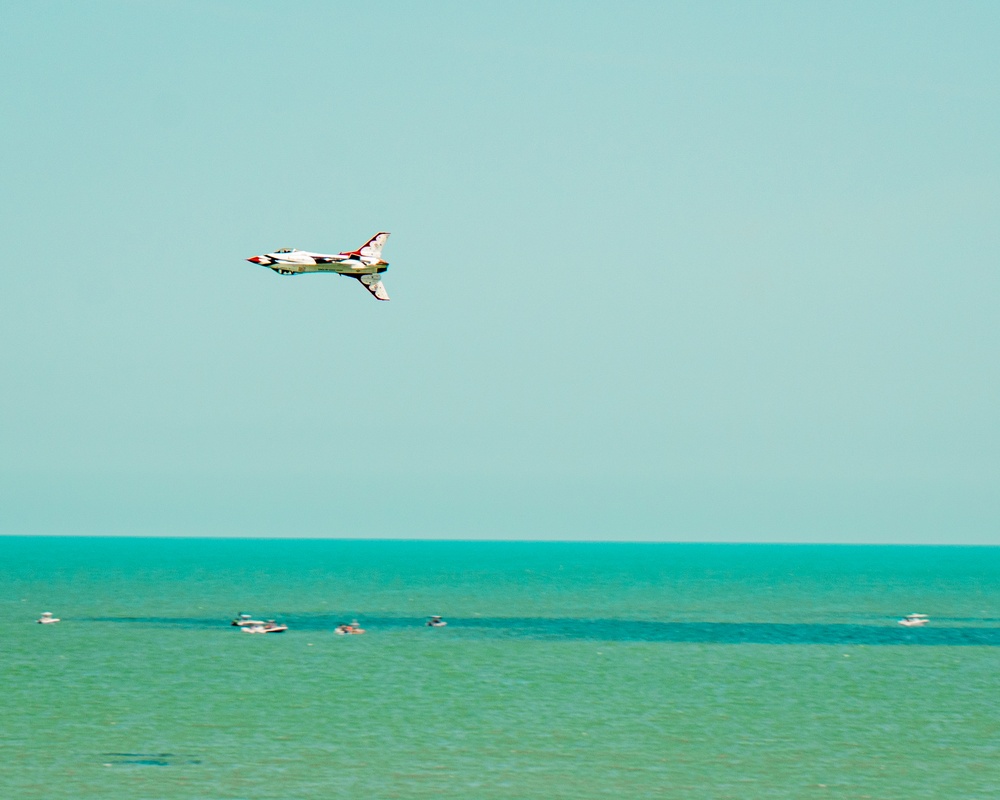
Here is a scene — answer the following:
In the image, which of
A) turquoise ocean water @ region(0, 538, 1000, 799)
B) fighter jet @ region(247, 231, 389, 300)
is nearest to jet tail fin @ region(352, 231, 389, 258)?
fighter jet @ region(247, 231, 389, 300)

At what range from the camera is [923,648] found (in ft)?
303

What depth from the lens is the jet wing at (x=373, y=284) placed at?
41406 mm

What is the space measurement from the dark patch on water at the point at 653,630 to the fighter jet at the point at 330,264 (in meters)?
60.1

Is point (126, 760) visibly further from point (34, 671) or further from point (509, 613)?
point (509, 613)

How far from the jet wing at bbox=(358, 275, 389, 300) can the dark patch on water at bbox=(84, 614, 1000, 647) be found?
60.1 metres

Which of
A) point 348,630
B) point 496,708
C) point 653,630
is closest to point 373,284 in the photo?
point 496,708

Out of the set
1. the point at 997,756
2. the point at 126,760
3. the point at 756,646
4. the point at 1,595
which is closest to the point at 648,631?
the point at 756,646

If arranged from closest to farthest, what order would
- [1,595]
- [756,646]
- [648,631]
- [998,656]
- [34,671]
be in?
[34,671]
[998,656]
[756,646]
[648,631]
[1,595]

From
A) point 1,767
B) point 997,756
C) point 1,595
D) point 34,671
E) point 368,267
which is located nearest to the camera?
point 368,267

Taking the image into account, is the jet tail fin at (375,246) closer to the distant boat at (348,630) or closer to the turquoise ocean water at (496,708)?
the turquoise ocean water at (496,708)

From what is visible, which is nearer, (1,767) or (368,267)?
(368,267)

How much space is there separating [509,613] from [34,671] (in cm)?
6127

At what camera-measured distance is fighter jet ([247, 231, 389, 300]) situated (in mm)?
41875

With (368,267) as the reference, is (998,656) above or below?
below
